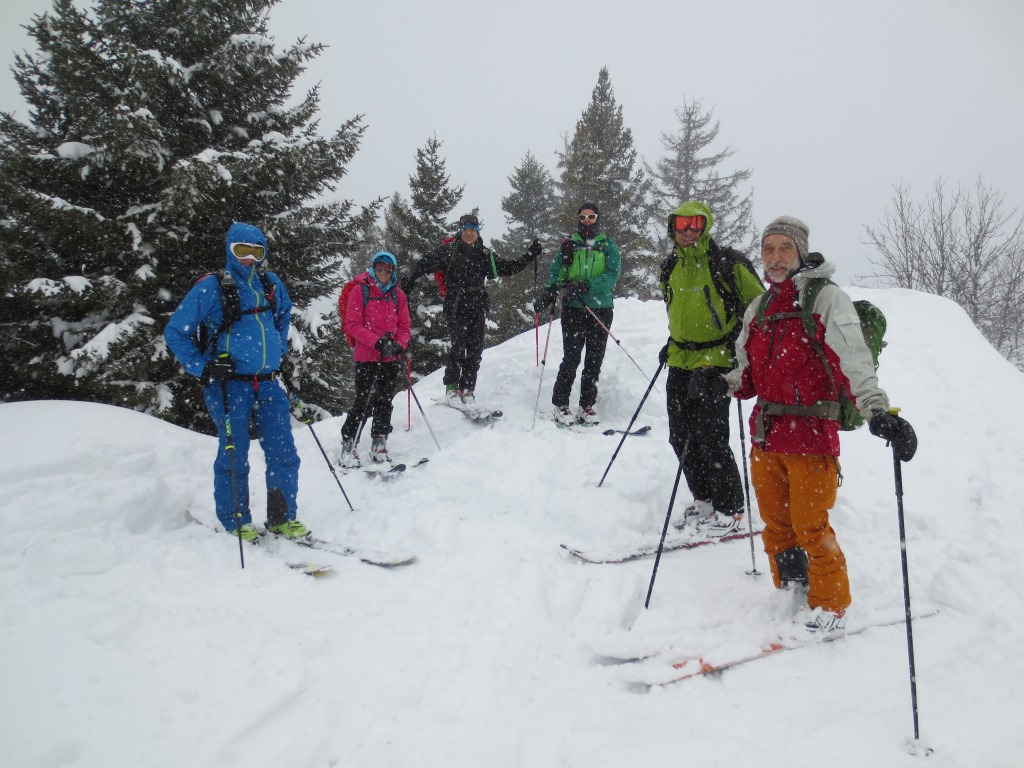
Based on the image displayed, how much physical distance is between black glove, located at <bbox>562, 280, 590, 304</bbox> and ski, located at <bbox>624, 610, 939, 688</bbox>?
4.62 metres

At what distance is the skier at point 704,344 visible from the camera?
4.04m

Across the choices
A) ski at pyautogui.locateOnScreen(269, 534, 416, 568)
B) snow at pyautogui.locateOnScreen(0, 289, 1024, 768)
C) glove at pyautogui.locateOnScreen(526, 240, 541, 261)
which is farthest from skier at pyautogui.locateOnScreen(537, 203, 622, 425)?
ski at pyautogui.locateOnScreen(269, 534, 416, 568)

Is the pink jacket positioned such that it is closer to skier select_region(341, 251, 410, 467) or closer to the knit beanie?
skier select_region(341, 251, 410, 467)

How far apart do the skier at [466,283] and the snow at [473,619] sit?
199cm

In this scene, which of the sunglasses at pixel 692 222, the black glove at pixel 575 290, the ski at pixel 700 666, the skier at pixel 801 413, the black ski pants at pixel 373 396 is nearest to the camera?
the ski at pixel 700 666

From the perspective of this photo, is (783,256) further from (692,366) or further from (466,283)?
(466,283)

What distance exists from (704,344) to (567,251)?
9.91 feet

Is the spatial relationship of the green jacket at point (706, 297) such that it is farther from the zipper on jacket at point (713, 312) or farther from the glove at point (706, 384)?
the glove at point (706, 384)

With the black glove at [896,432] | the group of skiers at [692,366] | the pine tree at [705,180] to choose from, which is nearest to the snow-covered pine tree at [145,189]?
the group of skiers at [692,366]

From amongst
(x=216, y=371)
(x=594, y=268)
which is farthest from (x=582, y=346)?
(x=216, y=371)

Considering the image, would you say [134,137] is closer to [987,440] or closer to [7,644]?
[7,644]

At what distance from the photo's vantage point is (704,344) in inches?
167

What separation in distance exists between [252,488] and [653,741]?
501 cm

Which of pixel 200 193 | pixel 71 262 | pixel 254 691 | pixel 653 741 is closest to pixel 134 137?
pixel 200 193
